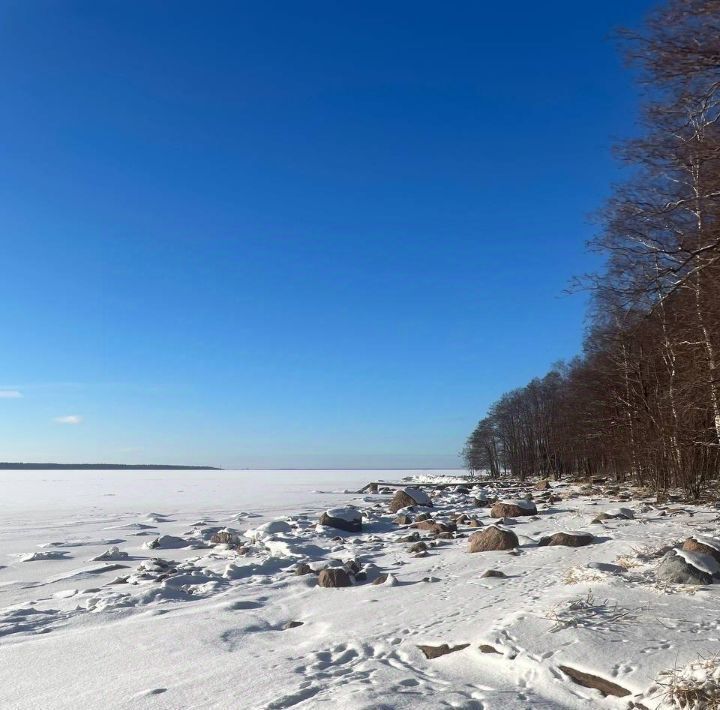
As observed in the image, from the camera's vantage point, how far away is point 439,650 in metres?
4.43

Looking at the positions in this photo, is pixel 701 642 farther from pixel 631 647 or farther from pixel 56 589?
pixel 56 589

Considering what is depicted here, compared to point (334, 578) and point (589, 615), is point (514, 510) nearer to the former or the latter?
point (334, 578)

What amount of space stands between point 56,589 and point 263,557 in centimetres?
305

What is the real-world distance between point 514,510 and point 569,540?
6287 millimetres

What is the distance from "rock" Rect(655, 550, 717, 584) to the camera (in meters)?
5.39

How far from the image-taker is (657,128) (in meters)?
6.60

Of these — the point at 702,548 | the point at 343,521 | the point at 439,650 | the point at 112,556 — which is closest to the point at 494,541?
the point at 702,548

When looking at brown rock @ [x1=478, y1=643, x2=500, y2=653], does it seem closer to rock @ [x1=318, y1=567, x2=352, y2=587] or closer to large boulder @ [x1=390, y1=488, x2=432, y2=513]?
rock @ [x1=318, y1=567, x2=352, y2=587]

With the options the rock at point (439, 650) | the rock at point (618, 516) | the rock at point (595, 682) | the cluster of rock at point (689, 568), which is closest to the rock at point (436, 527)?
the rock at point (618, 516)

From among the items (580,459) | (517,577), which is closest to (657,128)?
(517,577)

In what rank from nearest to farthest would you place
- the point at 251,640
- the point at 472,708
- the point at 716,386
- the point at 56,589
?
the point at 472,708 → the point at 251,640 → the point at 56,589 → the point at 716,386

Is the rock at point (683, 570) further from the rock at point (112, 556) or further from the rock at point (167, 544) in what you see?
the rock at point (167, 544)

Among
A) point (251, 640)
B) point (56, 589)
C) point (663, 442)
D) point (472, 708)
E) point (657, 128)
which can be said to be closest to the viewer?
point (472, 708)

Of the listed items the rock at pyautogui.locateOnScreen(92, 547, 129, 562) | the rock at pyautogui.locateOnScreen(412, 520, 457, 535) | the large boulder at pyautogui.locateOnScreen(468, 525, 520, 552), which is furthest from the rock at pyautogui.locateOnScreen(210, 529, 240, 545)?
the large boulder at pyautogui.locateOnScreen(468, 525, 520, 552)
